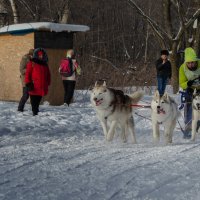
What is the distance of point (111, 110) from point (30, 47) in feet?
17.3

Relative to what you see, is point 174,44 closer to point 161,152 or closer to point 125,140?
point 125,140

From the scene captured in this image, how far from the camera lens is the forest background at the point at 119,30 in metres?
16.2

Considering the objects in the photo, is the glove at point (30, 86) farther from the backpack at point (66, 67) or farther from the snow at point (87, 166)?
the backpack at point (66, 67)

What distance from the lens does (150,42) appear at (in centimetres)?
4172

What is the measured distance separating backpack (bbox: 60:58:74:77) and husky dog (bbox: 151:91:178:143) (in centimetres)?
469

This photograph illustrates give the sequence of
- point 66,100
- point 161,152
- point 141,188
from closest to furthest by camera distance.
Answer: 1. point 141,188
2. point 161,152
3. point 66,100

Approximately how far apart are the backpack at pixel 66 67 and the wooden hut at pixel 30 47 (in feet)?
2.37

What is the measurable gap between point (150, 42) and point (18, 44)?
3025 cm

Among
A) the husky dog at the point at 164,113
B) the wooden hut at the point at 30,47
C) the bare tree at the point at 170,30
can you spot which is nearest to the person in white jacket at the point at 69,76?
the wooden hut at the point at 30,47

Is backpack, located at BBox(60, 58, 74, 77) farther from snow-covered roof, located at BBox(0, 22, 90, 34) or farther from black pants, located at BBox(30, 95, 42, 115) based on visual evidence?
black pants, located at BBox(30, 95, 42, 115)

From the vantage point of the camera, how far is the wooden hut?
1198 cm

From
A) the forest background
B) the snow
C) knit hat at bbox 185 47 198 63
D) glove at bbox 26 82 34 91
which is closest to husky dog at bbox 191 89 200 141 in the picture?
the snow

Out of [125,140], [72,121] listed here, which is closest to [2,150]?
[125,140]

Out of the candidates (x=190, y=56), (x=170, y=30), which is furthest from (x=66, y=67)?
(x=170, y=30)
